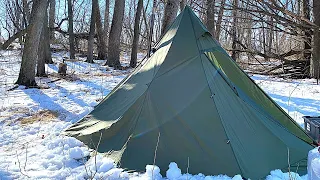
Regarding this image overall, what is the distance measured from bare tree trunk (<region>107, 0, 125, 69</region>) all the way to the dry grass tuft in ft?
28.3

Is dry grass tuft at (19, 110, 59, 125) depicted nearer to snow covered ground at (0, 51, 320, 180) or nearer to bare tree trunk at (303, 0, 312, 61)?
snow covered ground at (0, 51, 320, 180)

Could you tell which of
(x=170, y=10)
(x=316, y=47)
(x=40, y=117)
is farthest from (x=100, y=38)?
(x=40, y=117)

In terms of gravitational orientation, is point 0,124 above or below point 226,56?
below

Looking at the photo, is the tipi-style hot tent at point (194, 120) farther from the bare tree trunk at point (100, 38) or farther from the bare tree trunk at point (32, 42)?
the bare tree trunk at point (100, 38)

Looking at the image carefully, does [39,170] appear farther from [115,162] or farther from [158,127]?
[158,127]

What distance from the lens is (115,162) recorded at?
3396 millimetres

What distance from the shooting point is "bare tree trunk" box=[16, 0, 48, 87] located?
788 cm

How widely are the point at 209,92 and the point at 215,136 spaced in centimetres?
55

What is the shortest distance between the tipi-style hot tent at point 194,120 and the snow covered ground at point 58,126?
21 cm

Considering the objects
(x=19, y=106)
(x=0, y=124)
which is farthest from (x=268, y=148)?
(x=19, y=106)

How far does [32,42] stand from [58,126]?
4.11 m

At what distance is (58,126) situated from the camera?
15.6 ft

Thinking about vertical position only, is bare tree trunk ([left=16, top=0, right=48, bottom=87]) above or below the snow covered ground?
above

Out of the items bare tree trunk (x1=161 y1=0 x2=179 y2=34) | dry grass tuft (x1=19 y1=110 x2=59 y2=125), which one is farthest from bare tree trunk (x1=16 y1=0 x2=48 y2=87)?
bare tree trunk (x1=161 y1=0 x2=179 y2=34)
